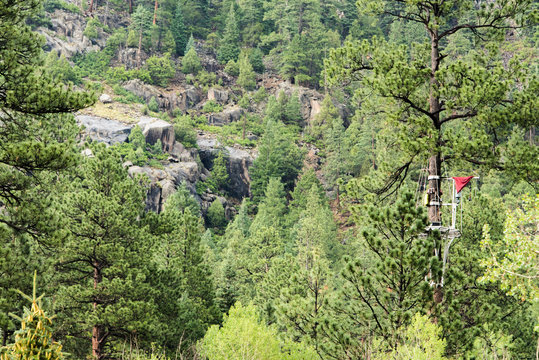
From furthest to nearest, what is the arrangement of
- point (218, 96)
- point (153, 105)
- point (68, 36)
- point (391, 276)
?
point (218, 96)
point (68, 36)
point (153, 105)
point (391, 276)

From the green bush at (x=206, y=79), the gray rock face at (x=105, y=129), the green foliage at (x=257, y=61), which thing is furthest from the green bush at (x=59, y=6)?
the green foliage at (x=257, y=61)

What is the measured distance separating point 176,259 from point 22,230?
1335cm

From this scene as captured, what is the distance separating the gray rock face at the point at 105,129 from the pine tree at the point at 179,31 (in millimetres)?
28195

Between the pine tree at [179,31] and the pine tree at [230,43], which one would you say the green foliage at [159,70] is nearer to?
the pine tree at [179,31]

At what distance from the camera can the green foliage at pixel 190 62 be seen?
241ft

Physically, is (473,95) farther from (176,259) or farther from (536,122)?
(176,259)

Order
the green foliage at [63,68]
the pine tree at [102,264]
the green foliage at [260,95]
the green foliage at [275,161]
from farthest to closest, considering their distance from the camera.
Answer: the green foliage at [260,95] < the green foliage at [275,161] < the green foliage at [63,68] < the pine tree at [102,264]

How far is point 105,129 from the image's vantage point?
54.0 metres

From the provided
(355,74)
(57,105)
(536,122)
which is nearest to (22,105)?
(57,105)

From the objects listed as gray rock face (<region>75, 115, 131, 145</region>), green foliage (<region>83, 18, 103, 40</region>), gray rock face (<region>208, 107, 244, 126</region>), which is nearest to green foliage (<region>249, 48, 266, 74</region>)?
gray rock face (<region>208, 107, 244, 126</region>)

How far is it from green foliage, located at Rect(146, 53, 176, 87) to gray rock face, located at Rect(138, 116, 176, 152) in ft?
46.7

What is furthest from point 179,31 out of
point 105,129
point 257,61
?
point 105,129

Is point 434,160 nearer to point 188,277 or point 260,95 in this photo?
point 188,277

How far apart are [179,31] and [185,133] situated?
28.9 metres
